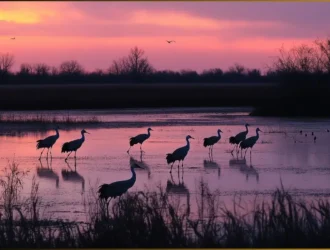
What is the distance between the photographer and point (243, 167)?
54.1ft

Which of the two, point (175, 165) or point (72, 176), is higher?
point (175, 165)

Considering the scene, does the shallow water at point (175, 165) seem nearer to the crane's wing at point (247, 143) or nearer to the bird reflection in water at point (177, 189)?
the bird reflection in water at point (177, 189)

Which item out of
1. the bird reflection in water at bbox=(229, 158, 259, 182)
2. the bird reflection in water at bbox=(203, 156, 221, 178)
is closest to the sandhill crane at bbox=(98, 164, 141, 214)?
the bird reflection in water at bbox=(229, 158, 259, 182)

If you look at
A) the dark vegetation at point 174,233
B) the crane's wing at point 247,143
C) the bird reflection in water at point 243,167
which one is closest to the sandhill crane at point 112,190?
the dark vegetation at point 174,233

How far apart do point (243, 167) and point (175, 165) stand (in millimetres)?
1542

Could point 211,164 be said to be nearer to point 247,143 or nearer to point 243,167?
point 243,167

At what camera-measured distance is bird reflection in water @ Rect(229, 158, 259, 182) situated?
50.5ft

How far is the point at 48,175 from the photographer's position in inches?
612

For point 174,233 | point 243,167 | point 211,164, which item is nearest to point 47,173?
point 211,164

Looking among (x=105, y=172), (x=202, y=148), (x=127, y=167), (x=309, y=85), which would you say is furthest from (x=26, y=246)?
(x=309, y=85)

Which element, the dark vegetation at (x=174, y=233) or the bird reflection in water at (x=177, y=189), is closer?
the dark vegetation at (x=174, y=233)

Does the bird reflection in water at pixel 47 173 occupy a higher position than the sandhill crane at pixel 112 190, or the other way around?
the bird reflection in water at pixel 47 173

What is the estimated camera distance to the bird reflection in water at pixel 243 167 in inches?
606

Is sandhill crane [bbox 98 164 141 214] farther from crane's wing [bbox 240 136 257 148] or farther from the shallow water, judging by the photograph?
crane's wing [bbox 240 136 257 148]
